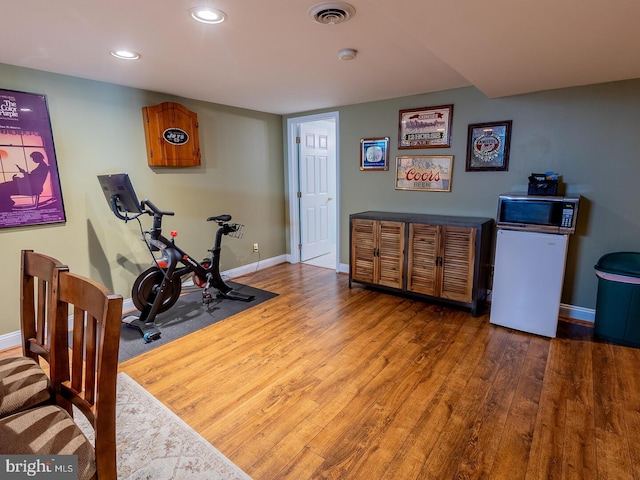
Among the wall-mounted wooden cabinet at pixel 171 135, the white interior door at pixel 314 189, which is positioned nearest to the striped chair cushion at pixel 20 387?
the wall-mounted wooden cabinet at pixel 171 135

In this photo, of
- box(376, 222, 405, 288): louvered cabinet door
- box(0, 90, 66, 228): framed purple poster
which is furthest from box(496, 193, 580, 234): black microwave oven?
box(0, 90, 66, 228): framed purple poster

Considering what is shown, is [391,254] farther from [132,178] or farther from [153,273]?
[132,178]

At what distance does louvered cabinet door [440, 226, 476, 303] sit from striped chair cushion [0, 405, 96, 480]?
310 centimetres

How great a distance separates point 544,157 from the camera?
3182mm

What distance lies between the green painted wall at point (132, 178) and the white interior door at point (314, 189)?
0.55 m

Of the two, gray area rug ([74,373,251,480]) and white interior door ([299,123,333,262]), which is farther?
white interior door ([299,123,333,262])

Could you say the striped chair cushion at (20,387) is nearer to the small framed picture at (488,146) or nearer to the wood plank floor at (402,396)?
the wood plank floor at (402,396)

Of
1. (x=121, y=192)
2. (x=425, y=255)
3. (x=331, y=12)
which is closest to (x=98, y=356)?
(x=331, y=12)

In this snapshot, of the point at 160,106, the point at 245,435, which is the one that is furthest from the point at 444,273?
the point at 160,106

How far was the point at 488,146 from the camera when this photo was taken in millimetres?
3443

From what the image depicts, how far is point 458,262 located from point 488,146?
1.23 metres

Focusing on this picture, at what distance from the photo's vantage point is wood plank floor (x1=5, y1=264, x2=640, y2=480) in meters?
1.68

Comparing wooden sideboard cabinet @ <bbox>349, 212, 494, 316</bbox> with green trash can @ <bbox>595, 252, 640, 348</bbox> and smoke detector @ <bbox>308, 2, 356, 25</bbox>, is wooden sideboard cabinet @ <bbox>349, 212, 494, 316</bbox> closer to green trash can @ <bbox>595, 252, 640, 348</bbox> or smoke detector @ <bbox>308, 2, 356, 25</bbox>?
green trash can @ <bbox>595, 252, 640, 348</bbox>

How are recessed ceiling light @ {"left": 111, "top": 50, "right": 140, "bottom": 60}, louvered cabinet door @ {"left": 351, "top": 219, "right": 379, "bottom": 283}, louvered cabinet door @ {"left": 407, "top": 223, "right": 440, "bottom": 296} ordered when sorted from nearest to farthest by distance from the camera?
recessed ceiling light @ {"left": 111, "top": 50, "right": 140, "bottom": 60} < louvered cabinet door @ {"left": 407, "top": 223, "right": 440, "bottom": 296} < louvered cabinet door @ {"left": 351, "top": 219, "right": 379, "bottom": 283}
